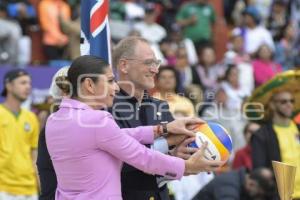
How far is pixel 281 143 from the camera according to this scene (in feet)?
31.4

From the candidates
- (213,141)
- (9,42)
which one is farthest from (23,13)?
(213,141)

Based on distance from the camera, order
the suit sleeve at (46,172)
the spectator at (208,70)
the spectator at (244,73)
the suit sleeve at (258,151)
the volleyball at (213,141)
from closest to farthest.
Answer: the volleyball at (213,141)
the suit sleeve at (46,172)
the suit sleeve at (258,151)
the spectator at (244,73)
the spectator at (208,70)

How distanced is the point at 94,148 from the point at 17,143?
4.23 meters

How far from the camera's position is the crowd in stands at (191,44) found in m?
12.6

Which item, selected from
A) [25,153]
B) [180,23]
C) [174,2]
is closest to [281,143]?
[25,153]

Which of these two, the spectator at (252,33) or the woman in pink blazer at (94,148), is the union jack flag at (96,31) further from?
the spectator at (252,33)

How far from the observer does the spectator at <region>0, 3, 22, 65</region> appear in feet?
45.9

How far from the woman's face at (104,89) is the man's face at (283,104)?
14.6 feet

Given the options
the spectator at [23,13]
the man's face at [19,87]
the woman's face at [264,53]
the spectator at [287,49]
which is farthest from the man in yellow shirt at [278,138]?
the spectator at [287,49]

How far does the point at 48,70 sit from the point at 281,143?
480 cm

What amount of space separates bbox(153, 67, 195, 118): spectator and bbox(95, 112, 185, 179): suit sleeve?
4.51 m

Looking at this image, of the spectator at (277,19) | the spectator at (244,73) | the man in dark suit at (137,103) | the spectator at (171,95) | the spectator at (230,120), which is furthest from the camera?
the spectator at (277,19)

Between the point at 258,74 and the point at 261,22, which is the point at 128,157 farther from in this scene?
the point at 261,22

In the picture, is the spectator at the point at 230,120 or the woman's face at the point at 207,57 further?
the woman's face at the point at 207,57
